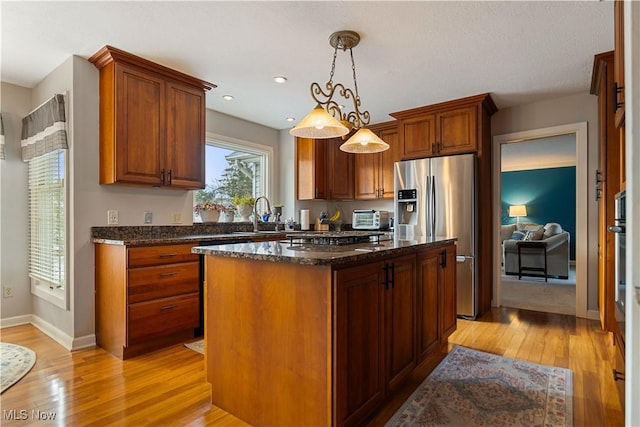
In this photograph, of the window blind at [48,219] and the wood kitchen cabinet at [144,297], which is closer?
the wood kitchen cabinet at [144,297]

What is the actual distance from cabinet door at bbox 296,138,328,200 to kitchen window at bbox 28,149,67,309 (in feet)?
9.31

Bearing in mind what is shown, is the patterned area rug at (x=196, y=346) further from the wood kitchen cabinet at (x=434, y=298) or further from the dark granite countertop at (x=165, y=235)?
the wood kitchen cabinet at (x=434, y=298)

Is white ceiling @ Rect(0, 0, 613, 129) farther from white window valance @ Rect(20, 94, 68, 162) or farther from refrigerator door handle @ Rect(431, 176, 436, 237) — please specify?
refrigerator door handle @ Rect(431, 176, 436, 237)

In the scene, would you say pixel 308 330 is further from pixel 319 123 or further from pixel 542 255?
pixel 542 255

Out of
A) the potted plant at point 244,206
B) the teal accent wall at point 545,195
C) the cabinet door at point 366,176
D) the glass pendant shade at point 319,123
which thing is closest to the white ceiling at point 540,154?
the teal accent wall at point 545,195

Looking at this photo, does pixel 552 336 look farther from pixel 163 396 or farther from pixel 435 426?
pixel 163 396

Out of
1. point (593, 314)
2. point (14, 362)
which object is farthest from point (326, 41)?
point (593, 314)

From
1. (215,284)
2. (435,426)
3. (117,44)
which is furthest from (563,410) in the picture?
(117,44)

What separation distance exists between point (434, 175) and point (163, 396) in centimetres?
333

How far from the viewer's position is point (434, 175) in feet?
13.1

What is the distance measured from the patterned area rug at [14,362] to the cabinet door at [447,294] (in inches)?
115

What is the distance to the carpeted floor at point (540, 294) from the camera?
418 centimetres

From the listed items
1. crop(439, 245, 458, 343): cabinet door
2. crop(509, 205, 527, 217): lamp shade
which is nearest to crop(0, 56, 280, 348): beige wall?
crop(439, 245, 458, 343): cabinet door

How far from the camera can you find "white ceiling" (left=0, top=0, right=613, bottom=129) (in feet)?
7.27
